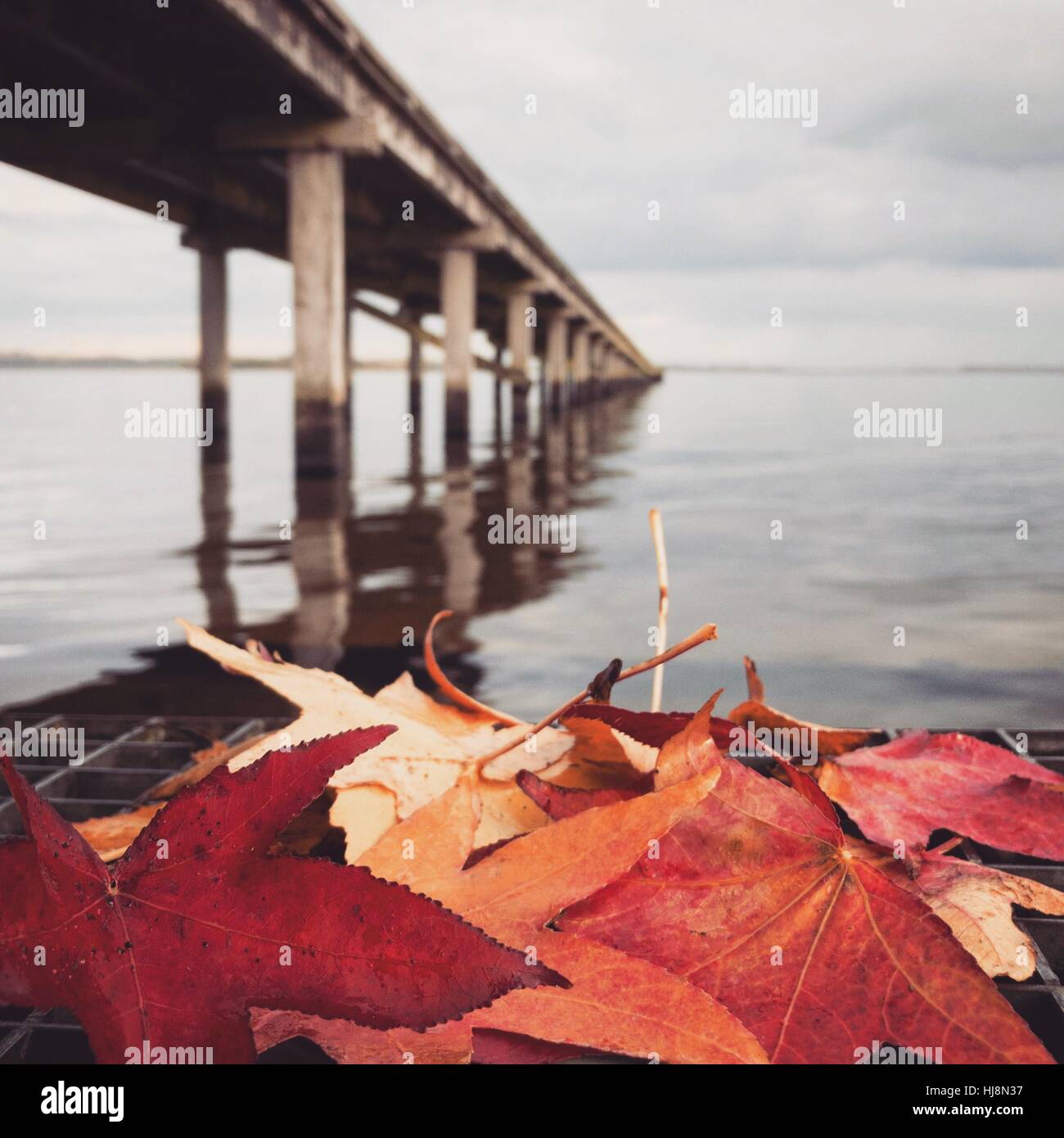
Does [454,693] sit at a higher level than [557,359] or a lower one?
lower

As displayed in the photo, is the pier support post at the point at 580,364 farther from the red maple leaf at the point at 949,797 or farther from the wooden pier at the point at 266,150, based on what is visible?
the red maple leaf at the point at 949,797

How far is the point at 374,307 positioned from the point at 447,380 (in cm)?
723

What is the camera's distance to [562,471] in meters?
16.6

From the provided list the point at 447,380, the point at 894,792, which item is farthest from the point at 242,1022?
the point at 447,380

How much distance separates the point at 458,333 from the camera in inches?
860

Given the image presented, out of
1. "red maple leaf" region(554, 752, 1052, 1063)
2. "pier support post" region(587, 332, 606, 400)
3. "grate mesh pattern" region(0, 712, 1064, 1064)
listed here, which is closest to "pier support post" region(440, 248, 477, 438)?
"grate mesh pattern" region(0, 712, 1064, 1064)

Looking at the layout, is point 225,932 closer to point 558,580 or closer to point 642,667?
point 642,667

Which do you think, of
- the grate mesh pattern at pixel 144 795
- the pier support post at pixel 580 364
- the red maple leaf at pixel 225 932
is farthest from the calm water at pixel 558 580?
the pier support post at pixel 580 364

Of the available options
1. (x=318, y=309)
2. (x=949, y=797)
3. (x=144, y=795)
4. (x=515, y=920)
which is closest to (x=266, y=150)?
(x=318, y=309)

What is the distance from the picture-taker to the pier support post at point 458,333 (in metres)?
21.3

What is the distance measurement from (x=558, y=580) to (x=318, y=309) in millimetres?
6865

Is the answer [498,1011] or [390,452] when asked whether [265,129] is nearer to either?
[390,452]

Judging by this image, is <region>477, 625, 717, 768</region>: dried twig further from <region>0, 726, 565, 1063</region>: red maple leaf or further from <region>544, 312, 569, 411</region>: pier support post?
<region>544, 312, 569, 411</region>: pier support post

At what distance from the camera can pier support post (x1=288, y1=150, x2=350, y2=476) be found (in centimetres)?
1288
